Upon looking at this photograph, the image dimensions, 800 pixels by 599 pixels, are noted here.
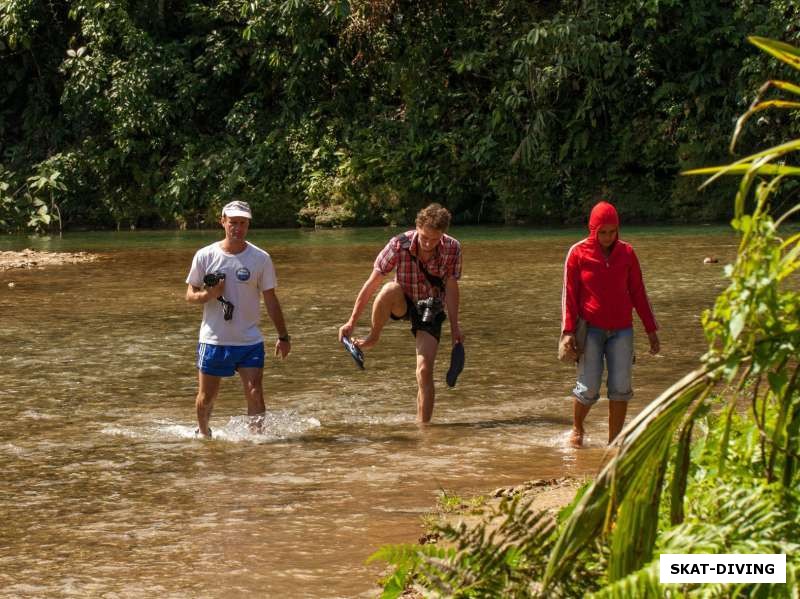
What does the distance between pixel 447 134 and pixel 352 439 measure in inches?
886

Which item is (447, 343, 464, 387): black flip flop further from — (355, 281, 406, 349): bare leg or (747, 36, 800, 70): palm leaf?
(747, 36, 800, 70): palm leaf

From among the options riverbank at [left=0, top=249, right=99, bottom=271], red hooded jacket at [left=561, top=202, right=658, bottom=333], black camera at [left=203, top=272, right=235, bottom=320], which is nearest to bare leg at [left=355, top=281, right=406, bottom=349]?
black camera at [left=203, top=272, right=235, bottom=320]

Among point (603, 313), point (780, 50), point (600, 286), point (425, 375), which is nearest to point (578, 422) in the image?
point (603, 313)

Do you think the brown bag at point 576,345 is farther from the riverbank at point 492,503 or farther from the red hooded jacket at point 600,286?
the riverbank at point 492,503

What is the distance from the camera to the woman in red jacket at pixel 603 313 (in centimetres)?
747

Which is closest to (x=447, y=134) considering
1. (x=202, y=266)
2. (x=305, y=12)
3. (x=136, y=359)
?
(x=305, y=12)

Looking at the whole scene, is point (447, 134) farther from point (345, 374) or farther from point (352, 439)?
point (352, 439)

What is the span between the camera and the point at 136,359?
11586mm

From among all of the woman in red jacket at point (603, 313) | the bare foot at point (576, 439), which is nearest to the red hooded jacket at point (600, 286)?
the woman in red jacket at point (603, 313)

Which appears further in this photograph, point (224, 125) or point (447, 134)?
point (224, 125)

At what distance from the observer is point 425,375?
851 centimetres

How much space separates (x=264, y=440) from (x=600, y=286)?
2436 mm

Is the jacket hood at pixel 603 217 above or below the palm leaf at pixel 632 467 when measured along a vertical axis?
above

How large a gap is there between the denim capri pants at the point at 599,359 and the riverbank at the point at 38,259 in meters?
15.6
